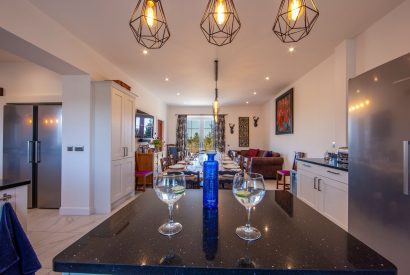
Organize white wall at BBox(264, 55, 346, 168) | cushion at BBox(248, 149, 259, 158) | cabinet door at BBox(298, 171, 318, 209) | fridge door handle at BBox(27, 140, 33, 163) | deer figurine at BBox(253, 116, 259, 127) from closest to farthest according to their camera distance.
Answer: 1. cabinet door at BBox(298, 171, 318, 209)
2. fridge door handle at BBox(27, 140, 33, 163)
3. white wall at BBox(264, 55, 346, 168)
4. cushion at BBox(248, 149, 259, 158)
5. deer figurine at BBox(253, 116, 259, 127)

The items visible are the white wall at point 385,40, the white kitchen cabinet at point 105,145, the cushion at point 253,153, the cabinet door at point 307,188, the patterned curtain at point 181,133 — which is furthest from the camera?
the patterned curtain at point 181,133

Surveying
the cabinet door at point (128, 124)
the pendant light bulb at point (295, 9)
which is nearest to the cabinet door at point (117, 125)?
the cabinet door at point (128, 124)

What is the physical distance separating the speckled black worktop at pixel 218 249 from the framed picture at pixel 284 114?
208 inches

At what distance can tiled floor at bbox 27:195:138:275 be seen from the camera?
2.30 metres

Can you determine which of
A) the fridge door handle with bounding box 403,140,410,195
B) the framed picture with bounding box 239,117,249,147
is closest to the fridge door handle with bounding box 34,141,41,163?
the fridge door handle with bounding box 403,140,410,195

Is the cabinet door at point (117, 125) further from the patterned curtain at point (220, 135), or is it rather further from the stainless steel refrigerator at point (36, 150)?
the patterned curtain at point (220, 135)

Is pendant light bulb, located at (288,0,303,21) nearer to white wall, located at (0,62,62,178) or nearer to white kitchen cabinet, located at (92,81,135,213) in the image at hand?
white kitchen cabinet, located at (92,81,135,213)

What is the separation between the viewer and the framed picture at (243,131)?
9203mm

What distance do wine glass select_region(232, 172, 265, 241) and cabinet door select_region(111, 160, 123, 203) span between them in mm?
3257

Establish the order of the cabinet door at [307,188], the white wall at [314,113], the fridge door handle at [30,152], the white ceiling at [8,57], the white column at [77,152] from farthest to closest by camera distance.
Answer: the white wall at [314,113] → the white ceiling at [8,57] → the fridge door handle at [30,152] → the white column at [77,152] → the cabinet door at [307,188]

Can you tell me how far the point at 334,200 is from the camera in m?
2.50

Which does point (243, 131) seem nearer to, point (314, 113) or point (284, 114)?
point (284, 114)

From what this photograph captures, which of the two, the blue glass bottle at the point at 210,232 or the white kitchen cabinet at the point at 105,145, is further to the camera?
the white kitchen cabinet at the point at 105,145

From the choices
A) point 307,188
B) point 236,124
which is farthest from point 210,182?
point 236,124
